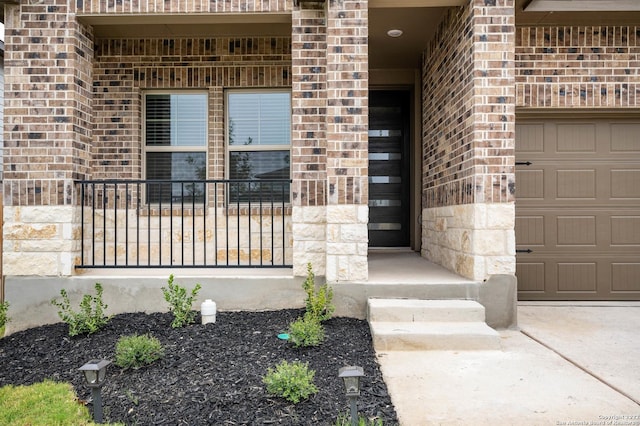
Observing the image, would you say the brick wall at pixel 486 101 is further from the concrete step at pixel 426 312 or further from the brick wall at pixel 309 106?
the brick wall at pixel 309 106

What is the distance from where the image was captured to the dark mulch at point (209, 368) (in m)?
2.66

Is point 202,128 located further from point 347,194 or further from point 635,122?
point 635,122

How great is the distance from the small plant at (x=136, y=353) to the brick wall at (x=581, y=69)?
4.47 meters

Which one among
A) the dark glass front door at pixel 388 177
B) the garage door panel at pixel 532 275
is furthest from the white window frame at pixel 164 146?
the garage door panel at pixel 532 275

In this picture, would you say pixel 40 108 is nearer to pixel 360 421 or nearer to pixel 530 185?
pixel 360 421

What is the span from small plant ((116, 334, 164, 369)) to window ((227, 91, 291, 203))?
2664 mm

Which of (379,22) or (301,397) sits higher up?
(379,22)

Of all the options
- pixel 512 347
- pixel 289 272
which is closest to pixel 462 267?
pixel 512 347

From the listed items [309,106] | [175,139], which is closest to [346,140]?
[309,106]

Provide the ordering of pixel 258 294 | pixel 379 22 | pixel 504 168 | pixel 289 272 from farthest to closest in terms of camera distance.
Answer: pixel 379 22
pixel 289 272
pixel 258 294
pixel 504 168

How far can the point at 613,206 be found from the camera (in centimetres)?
538

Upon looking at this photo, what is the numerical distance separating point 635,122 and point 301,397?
509 cm

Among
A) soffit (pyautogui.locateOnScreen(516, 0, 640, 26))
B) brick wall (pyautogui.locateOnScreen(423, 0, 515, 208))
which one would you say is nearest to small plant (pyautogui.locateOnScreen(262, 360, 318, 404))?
brick wall (pyautogui.locateOnScreen(423, 0, 515, 208))

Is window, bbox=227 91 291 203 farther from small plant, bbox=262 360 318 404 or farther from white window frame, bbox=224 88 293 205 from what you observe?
small plant, bbox=262 360 318 404
